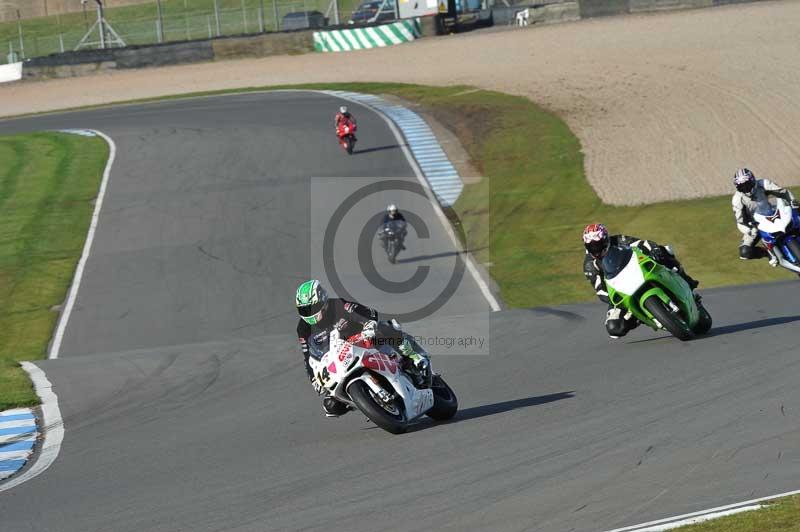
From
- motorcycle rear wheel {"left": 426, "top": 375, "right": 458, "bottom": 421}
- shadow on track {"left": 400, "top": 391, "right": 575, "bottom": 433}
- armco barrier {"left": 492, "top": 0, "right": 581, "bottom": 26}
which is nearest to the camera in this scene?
motorcycle rear wheel {"left": 426, "top": 375, "right": 458, "bottom": 421}

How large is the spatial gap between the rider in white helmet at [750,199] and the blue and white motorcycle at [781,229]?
0.08 metres

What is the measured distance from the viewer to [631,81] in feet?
136

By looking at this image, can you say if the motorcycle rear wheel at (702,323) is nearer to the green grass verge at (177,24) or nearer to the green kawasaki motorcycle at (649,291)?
the green kawasaki motorcycle at (649,291)

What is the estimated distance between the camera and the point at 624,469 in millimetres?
8656

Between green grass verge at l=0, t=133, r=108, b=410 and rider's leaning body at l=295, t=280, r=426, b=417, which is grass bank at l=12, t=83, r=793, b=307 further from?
rider's leaning body at l=295, t=280, r=426, b=417

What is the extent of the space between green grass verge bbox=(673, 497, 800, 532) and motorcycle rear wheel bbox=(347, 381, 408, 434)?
3.75 metres

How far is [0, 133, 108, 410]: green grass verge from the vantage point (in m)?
22.0

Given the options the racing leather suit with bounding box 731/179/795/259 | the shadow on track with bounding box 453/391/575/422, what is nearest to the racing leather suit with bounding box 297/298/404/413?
the shadow on track with bounding box 453/391/575/422

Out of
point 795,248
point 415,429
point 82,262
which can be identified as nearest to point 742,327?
point 795,248

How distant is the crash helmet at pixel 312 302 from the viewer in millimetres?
10531

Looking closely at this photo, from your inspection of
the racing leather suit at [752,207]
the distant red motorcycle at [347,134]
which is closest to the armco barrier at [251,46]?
the distant red motorcycle at [347,134]

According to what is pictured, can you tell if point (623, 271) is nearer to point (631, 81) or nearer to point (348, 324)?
point (348, 324)

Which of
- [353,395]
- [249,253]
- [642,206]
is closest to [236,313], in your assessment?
[249,253]

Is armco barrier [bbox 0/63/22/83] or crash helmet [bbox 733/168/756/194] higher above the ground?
crash helmet [bbox 733/168/756/194]
